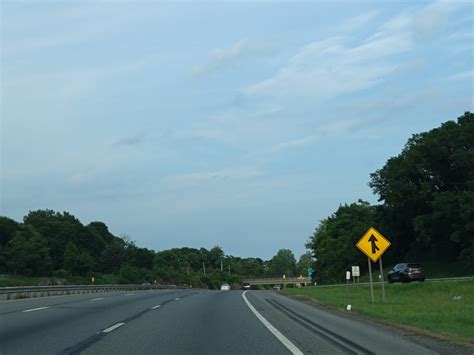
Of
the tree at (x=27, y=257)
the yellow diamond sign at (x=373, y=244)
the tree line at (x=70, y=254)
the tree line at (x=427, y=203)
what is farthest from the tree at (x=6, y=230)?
the yellow diamond sign at (x=373, y=244)

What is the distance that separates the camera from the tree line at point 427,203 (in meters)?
66.1

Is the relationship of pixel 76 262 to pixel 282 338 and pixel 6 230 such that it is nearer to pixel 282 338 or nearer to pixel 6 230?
pixel 6 230

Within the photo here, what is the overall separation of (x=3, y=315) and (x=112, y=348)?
8415mm

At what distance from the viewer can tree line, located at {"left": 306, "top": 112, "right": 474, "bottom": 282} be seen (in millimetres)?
66125

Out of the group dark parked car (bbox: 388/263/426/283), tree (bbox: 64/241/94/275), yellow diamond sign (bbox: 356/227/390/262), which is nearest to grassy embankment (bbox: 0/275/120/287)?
tree (bbox: 64/241/94/275)

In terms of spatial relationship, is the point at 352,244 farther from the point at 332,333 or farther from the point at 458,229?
the point at 332,333

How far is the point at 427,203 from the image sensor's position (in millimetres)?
78062

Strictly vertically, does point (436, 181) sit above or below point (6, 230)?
below

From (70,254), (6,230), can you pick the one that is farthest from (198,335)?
(6,230)

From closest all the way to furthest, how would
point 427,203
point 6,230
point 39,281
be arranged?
point 39,281, point 427,203, point 6,230

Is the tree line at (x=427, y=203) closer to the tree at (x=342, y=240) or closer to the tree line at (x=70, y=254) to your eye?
the tree at (x=342, y=240)

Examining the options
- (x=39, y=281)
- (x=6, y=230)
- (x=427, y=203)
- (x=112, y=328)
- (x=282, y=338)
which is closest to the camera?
(x=282, y=338)

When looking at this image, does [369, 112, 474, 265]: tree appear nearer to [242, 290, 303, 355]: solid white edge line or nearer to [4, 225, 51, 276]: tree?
[242, 290, 303, 355]: solid white edge line

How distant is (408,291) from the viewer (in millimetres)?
39938
